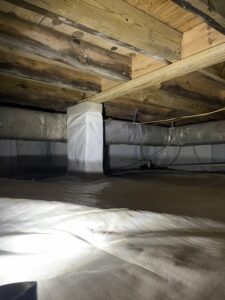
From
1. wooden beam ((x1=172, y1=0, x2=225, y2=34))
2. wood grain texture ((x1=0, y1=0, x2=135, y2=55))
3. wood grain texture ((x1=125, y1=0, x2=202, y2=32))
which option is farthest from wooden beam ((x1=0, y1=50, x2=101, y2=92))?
wooden beam ((x1=172, y1=0, x2=225, y2=34))

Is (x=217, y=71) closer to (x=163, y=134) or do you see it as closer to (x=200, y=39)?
(x=200, y=39)

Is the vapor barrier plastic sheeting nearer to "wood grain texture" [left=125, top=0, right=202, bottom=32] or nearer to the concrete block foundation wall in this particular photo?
"wood grain texture" [left=125, top=0, right=202, bottom=32]

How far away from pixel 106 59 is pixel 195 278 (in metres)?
1.49

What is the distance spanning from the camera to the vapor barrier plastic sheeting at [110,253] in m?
0.40

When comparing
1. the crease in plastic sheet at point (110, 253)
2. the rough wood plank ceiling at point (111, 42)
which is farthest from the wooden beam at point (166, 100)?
the crease in plastic sheet at point (110, 253)

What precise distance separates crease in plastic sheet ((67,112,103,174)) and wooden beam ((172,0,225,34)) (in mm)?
1435

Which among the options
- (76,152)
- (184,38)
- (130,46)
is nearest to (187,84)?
(184,38)

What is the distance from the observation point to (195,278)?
1.37 feet

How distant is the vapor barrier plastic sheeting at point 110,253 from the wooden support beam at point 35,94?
158 centimetres

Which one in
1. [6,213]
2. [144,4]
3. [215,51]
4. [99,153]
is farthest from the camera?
[99,153]

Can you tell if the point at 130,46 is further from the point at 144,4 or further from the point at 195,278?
the point at 195,278

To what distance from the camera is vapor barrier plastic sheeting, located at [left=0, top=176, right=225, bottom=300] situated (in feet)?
1.30

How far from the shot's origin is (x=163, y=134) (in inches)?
133

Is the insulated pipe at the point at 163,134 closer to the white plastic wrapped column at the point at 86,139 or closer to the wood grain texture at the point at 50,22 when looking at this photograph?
the white plastic wrapped column at the point at 86,139
